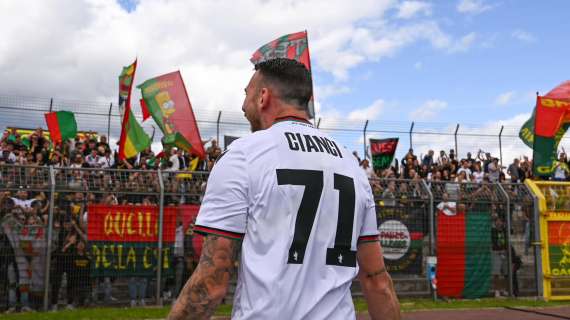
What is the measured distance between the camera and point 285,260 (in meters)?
2.14

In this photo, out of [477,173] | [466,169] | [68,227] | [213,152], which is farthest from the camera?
[477,173]

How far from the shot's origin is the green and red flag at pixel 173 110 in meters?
13.1

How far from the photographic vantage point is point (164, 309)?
33.3ft

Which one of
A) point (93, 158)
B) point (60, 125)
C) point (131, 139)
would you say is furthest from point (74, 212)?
point (60, 125)

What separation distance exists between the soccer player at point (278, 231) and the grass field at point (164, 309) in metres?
7.70

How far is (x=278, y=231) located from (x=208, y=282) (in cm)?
32

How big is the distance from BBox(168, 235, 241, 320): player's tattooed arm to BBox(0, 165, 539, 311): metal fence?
8409 mm

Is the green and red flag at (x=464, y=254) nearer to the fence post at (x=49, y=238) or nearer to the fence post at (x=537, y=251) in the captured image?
the fence post at (x=537, y=251)

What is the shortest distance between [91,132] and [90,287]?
8914 mm

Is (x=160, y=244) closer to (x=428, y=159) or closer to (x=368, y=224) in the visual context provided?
(x=368, y=224)

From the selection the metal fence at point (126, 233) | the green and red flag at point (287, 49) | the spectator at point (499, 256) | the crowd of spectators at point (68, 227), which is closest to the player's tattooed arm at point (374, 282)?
the metal fence at point (126, 233)

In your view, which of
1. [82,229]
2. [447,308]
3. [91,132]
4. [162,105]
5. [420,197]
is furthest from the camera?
[91,132]

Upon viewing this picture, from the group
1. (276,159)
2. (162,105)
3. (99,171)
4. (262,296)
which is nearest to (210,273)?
(262,296)

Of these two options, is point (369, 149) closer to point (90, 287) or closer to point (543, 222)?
point (543, 222)
